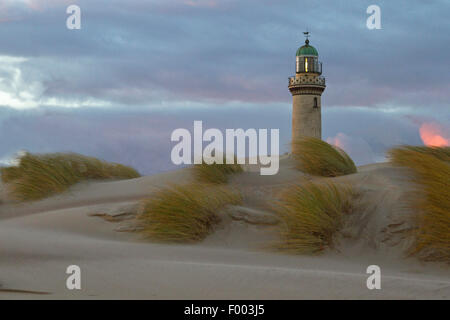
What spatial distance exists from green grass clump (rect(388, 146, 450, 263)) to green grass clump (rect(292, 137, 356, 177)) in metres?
2.49

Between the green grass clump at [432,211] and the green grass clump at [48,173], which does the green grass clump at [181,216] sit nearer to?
the green grass clump at [432,211]

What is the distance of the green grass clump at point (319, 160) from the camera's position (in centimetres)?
923

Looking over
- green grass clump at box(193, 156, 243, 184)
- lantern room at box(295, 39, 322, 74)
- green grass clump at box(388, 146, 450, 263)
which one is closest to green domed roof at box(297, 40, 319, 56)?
lantern room at box(295, 39, 322, 74)

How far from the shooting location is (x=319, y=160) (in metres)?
9.35

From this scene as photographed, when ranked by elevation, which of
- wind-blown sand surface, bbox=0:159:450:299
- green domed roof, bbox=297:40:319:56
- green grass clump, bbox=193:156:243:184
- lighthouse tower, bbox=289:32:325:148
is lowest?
wind-blown sand surface, bbox=0:159:450:299

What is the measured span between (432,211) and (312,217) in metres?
1.28

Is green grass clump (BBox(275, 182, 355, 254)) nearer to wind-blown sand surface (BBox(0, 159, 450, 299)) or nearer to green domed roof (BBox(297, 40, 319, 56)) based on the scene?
wind-blown sand surface (BBox(0, 159, 450, 299))

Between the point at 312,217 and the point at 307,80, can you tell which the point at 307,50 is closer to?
the point at 307,80

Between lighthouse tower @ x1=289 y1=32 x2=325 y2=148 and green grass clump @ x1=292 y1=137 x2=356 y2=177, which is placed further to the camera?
lighthouse tower @ x1=289 y1=32 x2=325 y2=148

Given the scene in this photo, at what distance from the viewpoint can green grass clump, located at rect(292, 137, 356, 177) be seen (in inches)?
364

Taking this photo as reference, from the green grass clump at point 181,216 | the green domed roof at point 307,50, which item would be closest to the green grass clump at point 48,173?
the green grass clump at point 181,216

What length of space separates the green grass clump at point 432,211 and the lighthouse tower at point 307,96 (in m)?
24.2

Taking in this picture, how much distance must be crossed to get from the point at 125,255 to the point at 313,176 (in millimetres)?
4367
